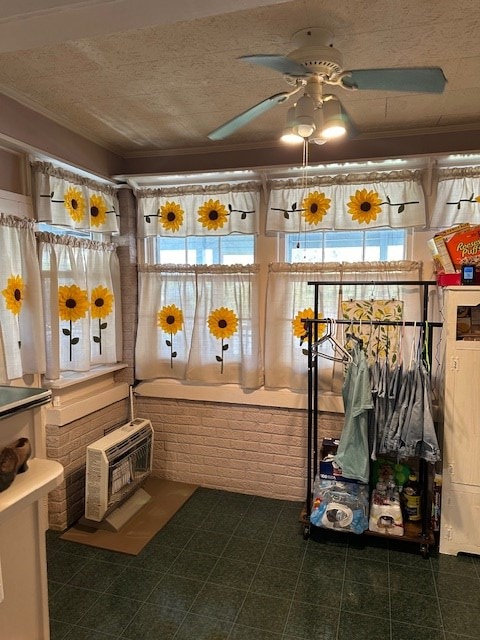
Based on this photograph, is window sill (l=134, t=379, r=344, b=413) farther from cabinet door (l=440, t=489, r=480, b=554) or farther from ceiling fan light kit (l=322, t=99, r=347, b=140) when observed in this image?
ceiling fan light kit (l=322, t=99, r=347, b=140)

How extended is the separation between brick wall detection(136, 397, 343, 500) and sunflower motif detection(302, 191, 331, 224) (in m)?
1.34

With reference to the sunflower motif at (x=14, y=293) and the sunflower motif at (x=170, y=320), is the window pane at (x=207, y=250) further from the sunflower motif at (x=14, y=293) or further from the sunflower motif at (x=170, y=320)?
the sunflower motif at (x=14, y=293)

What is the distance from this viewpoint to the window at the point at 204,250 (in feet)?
10.8

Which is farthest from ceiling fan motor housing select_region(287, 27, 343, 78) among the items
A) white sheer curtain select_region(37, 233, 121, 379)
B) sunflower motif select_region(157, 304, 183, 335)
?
sunflower motif select_region(157, 304, 183, 335)

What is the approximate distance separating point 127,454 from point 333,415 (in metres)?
1.41

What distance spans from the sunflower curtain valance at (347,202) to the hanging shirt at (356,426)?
92cm

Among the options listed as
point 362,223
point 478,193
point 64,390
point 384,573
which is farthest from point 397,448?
point 64,390

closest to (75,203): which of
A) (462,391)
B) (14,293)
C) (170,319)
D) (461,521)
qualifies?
(14,293)

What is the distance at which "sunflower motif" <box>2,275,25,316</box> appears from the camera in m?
2.46

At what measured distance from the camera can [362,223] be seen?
9.71 feet

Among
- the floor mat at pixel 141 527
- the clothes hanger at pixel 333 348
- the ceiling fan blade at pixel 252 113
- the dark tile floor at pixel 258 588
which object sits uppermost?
the ceiling fan blade at pixel 252 113

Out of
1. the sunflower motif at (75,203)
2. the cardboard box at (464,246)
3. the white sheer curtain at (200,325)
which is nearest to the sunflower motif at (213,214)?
the white sheer curtain at (200,325)

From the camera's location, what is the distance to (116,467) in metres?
2.84

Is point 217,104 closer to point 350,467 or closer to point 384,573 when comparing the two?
point 350,467
